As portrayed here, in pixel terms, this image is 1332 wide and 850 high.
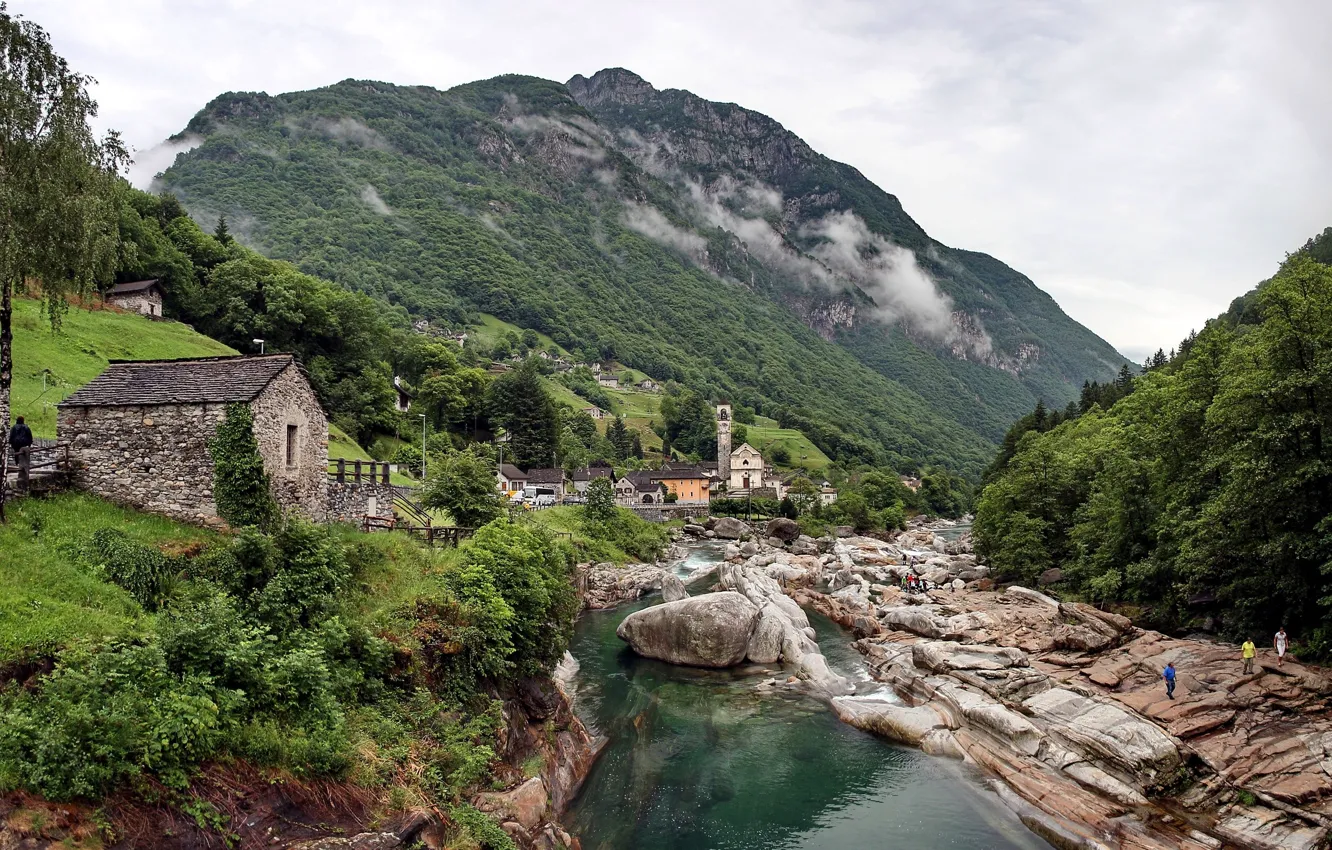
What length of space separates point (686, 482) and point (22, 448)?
12400cm

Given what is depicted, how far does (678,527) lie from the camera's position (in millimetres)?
111125

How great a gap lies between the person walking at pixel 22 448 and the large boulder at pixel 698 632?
1071 inches

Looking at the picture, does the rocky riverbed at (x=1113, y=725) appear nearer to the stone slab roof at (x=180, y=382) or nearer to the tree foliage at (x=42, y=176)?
the stone slab roof at (x=180, y=382)


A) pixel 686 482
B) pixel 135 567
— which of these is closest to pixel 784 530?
pixel 686 482

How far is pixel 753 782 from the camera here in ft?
82.2

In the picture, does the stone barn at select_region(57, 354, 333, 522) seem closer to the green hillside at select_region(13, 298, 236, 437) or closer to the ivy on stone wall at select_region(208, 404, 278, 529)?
the ivy on stone wall at select_region(208, 404, 278, 529)

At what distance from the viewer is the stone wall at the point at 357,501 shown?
27.0m

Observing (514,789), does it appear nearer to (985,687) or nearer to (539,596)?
(539,596)

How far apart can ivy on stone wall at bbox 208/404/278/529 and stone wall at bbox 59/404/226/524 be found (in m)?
0.26

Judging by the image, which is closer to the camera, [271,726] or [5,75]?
[271,726]

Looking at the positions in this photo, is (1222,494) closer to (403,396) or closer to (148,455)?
(148,455)

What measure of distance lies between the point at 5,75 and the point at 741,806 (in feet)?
91.3

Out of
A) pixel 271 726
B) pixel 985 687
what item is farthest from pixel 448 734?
pixel 985 687

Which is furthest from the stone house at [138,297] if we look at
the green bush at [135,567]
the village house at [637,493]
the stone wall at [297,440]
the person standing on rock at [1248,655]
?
the person standing on rock at [1248,655]
